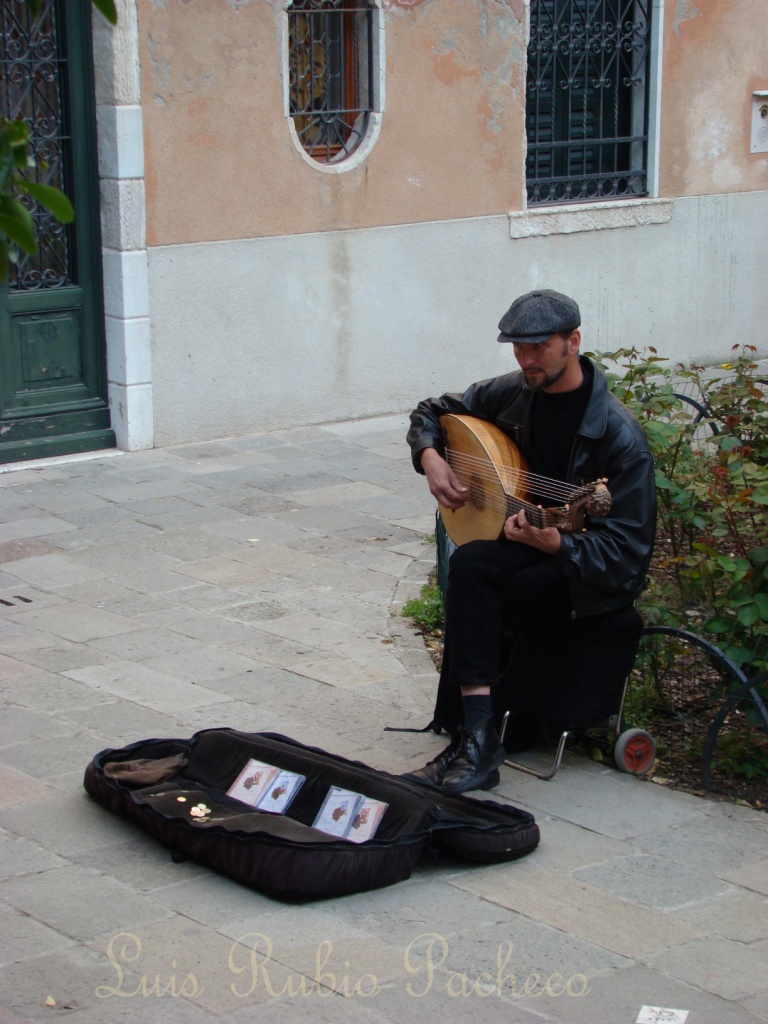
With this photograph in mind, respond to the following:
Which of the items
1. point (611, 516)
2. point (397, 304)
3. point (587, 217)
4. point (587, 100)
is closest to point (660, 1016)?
point (611, 516)

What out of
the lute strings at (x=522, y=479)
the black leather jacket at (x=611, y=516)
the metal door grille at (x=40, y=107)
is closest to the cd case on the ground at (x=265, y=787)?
the black leather jacket at (x=611, y=516)

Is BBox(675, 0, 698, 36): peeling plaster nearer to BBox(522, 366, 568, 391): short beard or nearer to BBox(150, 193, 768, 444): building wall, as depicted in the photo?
BBox(150, 193, 768, 444): building wall

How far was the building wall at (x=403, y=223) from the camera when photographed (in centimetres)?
893

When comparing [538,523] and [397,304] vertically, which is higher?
[397,304]

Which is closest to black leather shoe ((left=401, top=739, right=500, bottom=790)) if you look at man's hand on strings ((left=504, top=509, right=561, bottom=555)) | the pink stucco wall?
man's hand on strings ((left=504, top=509, right=561, bottom=555))

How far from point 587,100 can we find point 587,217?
0.91 meters

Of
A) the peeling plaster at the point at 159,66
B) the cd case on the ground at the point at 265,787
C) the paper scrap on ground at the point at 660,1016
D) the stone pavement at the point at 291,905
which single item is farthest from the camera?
the peeling plaster at the point at 159,66

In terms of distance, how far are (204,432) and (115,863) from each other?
5401 millimetres

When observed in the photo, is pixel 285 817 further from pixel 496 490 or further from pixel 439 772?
pixel 496 490

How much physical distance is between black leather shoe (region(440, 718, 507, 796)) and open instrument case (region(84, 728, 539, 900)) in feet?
0.25

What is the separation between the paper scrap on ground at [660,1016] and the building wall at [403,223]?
20.4 ft

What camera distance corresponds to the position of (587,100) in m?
11.1

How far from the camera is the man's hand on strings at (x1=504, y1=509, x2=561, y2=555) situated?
172 inches

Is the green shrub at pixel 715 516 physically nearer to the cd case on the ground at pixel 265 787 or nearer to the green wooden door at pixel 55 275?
the cd case on the ground at pixel 265 787
